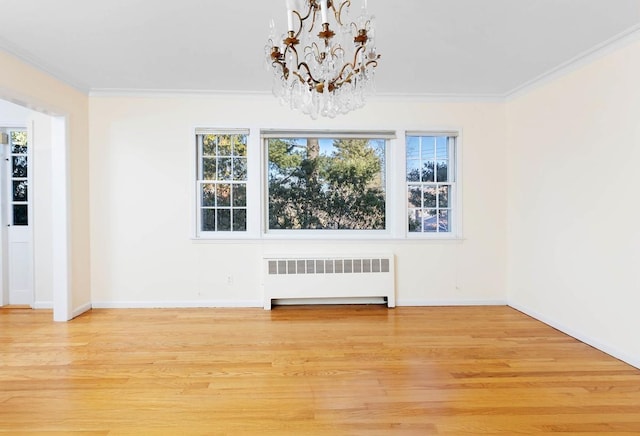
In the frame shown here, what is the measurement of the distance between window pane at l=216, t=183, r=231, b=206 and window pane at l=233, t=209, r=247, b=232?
15 cm

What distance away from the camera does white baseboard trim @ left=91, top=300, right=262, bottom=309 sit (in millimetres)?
4344

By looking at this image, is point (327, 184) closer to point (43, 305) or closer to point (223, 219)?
point (223, 219)

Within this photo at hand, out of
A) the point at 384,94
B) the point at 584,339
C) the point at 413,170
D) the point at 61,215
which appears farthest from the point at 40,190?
the point at 584,339

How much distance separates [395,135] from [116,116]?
329 cm

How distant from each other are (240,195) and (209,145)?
708 mm

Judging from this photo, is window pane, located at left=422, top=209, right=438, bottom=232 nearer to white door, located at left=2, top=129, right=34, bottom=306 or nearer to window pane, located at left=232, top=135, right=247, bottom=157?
window pane, located at left=232, top=135, right=247, bottom=157

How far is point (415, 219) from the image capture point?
15.2ft

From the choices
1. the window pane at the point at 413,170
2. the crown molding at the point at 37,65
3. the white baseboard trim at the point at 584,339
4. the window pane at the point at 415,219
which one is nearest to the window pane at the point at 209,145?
the crown molding at the point at 37,65

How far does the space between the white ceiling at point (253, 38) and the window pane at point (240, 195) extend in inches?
46.2

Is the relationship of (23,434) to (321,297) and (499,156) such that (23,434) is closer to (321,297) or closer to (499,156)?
(321,297)

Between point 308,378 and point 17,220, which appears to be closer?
point 308,378

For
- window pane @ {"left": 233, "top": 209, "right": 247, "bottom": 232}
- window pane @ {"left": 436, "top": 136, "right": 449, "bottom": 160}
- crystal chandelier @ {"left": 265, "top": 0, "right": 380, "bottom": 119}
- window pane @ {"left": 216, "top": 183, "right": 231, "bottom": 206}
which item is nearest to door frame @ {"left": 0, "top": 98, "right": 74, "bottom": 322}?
window pane @ {"left": 216, "top": 183, "right": 231, "bottom": 206}

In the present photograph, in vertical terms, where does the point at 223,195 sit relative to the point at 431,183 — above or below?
below

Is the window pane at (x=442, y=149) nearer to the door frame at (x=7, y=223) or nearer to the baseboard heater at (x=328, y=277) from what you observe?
the baseboard heater at (x=328, y=277)
